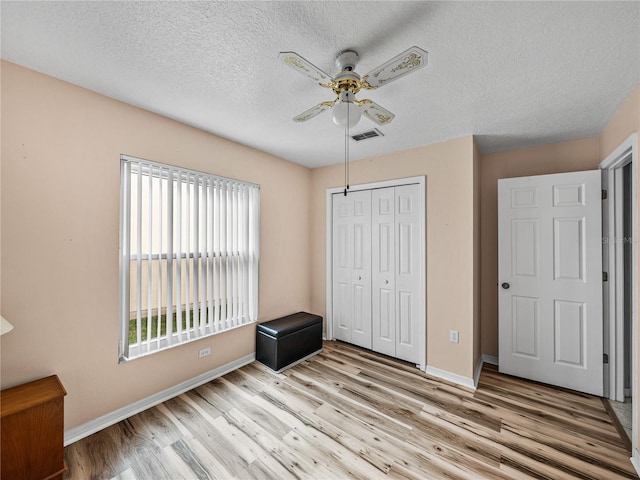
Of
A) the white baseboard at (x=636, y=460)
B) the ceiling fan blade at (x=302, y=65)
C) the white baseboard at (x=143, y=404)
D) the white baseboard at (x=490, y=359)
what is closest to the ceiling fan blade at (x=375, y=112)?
the ceiling fan blade at (x=302, y=65)

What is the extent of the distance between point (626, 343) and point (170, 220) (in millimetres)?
4395

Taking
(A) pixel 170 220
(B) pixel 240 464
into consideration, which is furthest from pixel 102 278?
Answer: (B) pixel 240 464

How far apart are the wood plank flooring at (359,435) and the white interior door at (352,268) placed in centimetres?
93

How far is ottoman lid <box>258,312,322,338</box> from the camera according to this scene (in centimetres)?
300

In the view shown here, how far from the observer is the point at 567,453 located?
1.83 meters

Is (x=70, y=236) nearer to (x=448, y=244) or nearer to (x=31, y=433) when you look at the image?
(x=31, y=433)

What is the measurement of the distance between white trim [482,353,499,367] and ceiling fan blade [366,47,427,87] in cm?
337

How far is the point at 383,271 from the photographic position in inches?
134

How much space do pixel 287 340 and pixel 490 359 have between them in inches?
97.8

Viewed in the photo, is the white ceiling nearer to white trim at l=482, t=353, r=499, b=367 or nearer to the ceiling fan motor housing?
the ceiling fan motor housing

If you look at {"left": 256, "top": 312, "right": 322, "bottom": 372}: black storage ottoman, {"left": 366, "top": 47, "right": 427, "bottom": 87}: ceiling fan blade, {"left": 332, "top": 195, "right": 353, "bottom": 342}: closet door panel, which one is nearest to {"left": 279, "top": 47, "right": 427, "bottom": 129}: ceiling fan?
{"left": 366, "top": 47, "right": 427, "bottom": 87}: ceiling fan blade

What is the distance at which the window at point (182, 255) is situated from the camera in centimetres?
221

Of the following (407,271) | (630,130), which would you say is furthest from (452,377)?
(630,130)

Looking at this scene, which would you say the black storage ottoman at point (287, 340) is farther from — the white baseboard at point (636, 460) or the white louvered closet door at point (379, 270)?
the white baseboard at point (636, 460)
